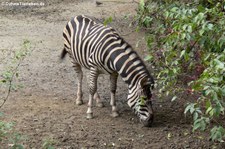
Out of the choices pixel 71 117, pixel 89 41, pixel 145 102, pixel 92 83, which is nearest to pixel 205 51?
pixel 145 102

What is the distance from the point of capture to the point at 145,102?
550 cm

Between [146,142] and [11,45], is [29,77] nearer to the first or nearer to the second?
[11,45]

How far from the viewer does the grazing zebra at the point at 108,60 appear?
5.62m

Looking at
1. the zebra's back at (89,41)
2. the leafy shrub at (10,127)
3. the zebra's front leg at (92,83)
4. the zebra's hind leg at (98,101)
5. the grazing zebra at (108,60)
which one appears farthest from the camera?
the zebra's hind leg at (98,101)

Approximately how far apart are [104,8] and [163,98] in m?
7.96

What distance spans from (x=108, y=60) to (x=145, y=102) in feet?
2.67

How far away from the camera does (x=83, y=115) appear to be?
20.5 feet

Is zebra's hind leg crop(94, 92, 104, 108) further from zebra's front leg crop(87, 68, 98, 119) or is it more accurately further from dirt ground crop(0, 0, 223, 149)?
zebra's front leg crop(87, 68, 98, 119)

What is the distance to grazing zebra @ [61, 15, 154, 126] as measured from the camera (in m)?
5.62

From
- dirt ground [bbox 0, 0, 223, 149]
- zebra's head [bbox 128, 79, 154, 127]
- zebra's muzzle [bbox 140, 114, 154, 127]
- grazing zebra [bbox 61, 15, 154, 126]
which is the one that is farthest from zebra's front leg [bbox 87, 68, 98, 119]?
zebra's muzzle [bbox 140, 114, 154, 127]

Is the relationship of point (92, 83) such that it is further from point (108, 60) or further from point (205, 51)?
point (205, 51)

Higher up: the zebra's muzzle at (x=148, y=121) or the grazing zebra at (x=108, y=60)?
the grazing zebra at (x=108, y=60)

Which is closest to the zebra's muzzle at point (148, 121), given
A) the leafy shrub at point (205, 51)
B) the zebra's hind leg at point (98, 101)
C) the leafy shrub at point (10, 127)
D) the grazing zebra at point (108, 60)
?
the grazing zebra at point (108, 60)

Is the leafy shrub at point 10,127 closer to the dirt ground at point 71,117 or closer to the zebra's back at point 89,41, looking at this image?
the dirt ground at point 71,117
